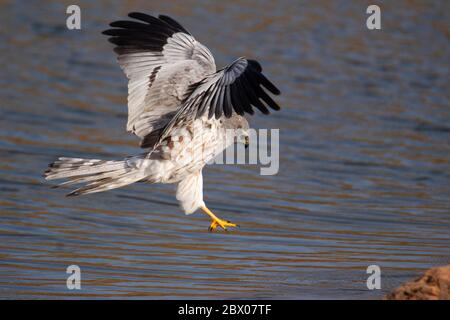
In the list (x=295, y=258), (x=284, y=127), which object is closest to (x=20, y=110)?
(x=284, y=127)

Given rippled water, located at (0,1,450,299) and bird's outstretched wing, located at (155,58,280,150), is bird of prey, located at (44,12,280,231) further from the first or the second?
rippled water, located at (0,1,450,299)

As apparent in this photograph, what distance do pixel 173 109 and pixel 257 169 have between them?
3487mm

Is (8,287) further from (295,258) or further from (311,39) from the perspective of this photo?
(311,39)

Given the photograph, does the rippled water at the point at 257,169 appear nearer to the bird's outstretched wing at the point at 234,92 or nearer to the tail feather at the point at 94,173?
the tail feather at the point at 94,173

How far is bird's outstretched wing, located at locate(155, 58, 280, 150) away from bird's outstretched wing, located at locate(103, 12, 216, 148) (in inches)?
25.5

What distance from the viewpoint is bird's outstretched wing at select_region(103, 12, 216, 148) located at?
298 inches

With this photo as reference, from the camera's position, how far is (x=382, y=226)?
29.2 feet

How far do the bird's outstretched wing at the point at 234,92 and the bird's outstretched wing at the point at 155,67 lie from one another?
2.12 feet

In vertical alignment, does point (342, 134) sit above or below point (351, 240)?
above

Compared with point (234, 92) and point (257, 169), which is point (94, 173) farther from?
point (257, 169)

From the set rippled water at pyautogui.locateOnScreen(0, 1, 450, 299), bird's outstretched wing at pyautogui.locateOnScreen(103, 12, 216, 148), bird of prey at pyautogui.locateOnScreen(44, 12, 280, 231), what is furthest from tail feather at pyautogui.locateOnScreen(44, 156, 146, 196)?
rippled water at pyautogui.locateOnScreen(0, 1, 450, 299)

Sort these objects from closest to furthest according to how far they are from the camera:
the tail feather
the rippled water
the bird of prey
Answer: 1. the bird of prey
2. the tail feather
3. the rippled water

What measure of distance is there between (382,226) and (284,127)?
3.99 meters

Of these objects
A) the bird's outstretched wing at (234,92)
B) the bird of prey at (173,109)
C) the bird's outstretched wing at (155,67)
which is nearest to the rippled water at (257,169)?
the bird of prey at (173,109)
